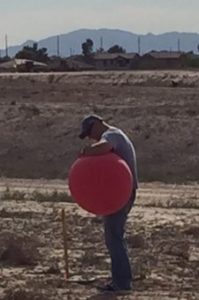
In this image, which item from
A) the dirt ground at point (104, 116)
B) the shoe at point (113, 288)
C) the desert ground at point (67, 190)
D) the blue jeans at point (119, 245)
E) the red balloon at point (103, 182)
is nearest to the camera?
the red balloon at point (103, 182)

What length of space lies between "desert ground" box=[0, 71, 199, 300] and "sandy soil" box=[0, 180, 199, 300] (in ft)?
0.04

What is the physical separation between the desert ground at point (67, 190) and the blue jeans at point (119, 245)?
176mm

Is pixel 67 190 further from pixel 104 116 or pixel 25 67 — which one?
pixel 25 67

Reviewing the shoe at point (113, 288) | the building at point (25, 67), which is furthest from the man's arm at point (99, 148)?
the building at point (25, 67)

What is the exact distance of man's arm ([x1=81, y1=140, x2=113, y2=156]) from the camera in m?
9.62

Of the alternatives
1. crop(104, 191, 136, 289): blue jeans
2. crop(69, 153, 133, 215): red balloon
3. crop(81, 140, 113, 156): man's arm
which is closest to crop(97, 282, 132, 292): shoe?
crop(104, 191, 136, 289): blue jeans

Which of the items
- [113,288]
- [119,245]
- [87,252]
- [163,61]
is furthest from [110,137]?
[163,61]

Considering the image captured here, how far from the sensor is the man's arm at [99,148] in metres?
9.62

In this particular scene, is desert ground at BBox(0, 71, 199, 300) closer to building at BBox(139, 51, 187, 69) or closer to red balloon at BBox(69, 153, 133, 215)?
red balloon at BBox(69, 153, 133, 215)

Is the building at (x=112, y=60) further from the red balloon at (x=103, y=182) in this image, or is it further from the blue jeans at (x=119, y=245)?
the red balloon at (x=103, y=182)

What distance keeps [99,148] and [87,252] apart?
10.9 feet

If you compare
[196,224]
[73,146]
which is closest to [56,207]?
[196,224]

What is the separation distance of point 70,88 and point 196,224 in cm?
2786

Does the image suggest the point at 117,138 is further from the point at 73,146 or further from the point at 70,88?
the point at 70,88
